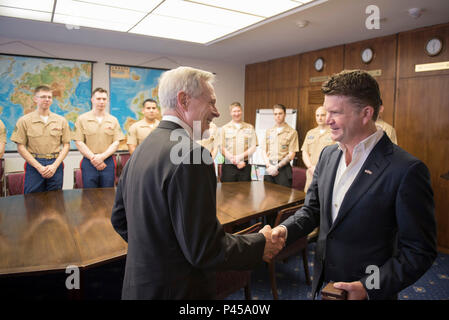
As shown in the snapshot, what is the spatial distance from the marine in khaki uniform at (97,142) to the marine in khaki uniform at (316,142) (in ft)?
9.88

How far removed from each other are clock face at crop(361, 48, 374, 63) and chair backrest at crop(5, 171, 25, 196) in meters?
5.35

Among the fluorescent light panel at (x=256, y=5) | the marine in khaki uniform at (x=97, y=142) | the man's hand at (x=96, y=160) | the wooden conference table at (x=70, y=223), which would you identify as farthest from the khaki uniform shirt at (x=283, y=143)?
the man's hand at (x=96, y=160)

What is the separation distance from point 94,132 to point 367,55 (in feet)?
14.7

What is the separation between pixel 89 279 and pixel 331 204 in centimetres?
269

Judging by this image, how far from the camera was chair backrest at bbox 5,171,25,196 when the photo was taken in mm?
3789

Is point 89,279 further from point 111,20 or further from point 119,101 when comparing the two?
point 119,101

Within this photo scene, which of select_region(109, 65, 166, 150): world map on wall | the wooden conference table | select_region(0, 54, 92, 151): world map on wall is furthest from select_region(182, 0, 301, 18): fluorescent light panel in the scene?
select_region(0, 54, 92, 151): world map on wall

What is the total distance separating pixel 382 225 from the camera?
137 cm

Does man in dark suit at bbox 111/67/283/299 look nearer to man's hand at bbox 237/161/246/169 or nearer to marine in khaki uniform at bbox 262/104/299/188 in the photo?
man's hand at bbox 237/161/246/169

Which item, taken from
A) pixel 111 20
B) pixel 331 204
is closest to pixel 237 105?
pixel 111 20

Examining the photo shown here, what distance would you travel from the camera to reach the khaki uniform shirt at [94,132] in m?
4.60

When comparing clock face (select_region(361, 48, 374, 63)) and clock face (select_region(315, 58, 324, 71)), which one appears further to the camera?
clock face (select_region(315, 58, 324, 71))

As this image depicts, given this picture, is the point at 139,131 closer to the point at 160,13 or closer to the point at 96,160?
the point at 96,160

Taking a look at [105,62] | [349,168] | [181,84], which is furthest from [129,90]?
[349,168]
